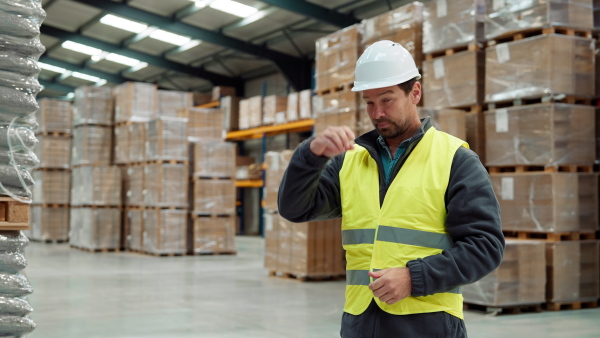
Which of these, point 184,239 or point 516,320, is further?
point 184,239

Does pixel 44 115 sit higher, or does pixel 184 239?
pixel 44 115

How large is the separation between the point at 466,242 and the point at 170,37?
738 inches

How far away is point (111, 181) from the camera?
14.2m

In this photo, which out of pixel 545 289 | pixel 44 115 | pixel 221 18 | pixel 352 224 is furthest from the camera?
pixel 221 18

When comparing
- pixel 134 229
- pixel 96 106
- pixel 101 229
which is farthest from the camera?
pixel 96 106

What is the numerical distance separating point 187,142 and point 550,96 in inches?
309

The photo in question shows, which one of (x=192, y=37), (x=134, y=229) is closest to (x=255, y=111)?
(x=192, y=37)

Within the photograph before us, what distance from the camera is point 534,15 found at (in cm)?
652

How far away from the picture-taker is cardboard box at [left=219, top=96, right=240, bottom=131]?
1995cm

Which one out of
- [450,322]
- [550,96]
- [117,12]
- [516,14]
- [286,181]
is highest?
[117,12]

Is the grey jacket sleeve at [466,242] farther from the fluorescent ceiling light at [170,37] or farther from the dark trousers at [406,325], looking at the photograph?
the fluorescent ceiling light at [170,37]

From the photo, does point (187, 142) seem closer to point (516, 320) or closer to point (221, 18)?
point (221, 18)

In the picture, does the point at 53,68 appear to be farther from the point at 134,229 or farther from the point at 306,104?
the point at 134,229

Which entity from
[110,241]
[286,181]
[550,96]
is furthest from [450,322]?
[110,241]
